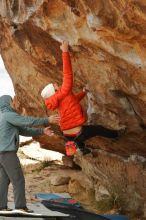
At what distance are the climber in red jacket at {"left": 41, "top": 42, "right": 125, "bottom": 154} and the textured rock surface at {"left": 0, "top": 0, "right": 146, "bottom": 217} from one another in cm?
53

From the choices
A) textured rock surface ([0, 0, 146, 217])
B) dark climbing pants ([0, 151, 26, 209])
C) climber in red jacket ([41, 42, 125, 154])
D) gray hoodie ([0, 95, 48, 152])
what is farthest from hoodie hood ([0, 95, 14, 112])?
textured rock surface ([0, 0, 146, 217])

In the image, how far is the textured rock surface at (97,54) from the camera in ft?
22.7

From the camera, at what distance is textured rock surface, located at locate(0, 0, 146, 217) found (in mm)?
6905

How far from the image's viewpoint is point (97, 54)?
8078mm

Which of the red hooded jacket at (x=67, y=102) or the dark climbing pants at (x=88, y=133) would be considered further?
the dark climbing pants at (x=88, y=133)

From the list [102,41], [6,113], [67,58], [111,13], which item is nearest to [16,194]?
[6,113]

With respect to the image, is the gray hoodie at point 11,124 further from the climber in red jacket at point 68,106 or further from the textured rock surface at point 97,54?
the textured rock surface at point 97,54

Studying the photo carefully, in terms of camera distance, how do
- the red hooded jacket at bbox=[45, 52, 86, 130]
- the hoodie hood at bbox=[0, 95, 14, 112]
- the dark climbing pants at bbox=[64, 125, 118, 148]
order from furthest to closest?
the dark climbing pants at bbox=[64, 125, 118, 148], the hoodie hood at bbox=[0, 95, 14, 112], the red hooded jacket at bbox=[45, 52, 86, 130]

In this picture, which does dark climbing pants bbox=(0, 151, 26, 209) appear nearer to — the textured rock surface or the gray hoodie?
the gray hoodie

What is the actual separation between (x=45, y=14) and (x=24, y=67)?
10.8 feet

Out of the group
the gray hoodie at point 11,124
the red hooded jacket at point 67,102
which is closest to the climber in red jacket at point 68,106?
the red hooded jacket at point 67,102

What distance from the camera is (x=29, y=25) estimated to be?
8703 mm

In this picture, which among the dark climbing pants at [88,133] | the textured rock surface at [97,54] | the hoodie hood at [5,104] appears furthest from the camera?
the dark climbing pants at [88,133]

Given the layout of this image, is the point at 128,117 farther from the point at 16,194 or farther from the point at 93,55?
the point at 16,194
